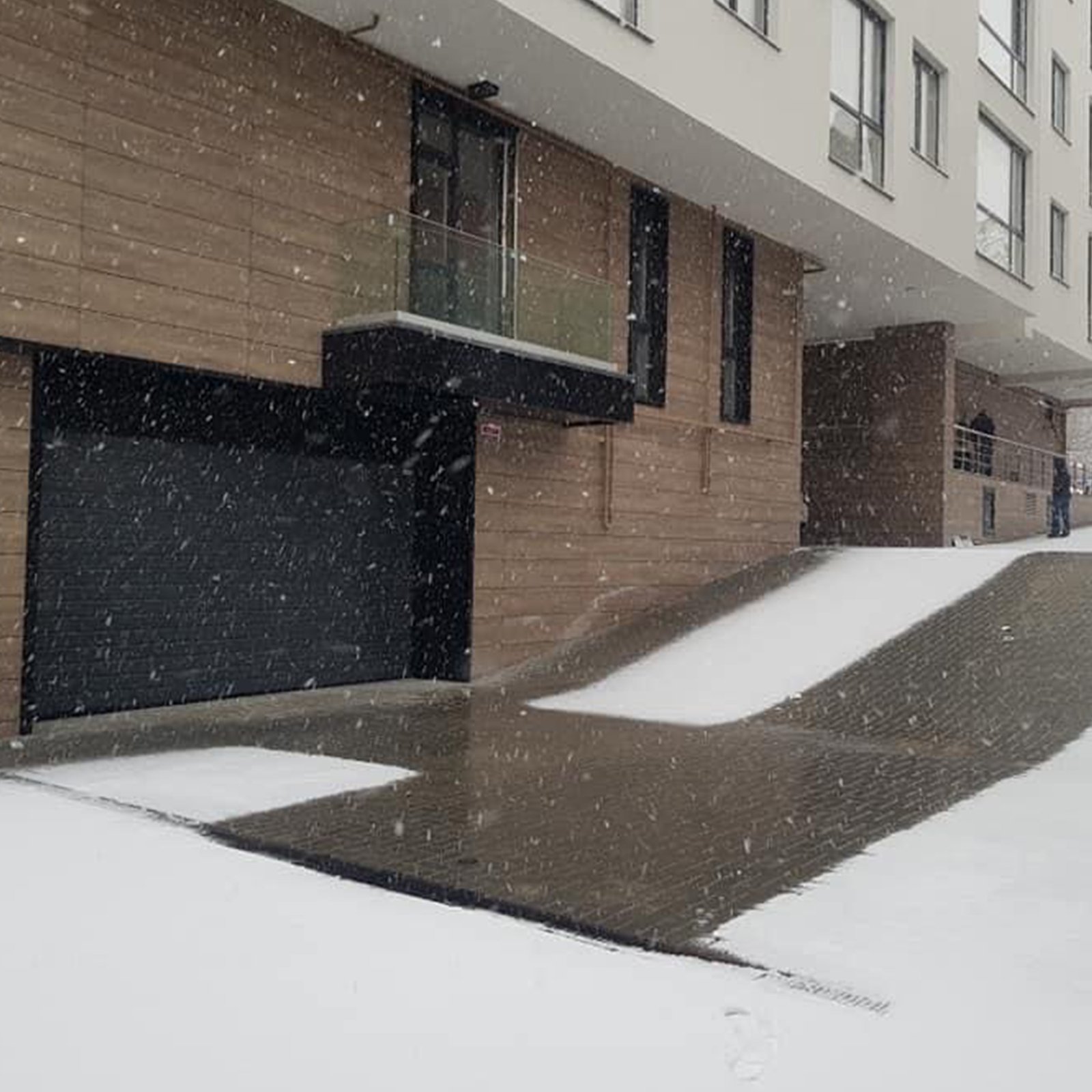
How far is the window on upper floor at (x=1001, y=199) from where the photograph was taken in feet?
67.1

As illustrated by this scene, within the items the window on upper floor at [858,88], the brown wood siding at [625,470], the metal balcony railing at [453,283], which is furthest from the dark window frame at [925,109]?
the metal balcony railing at [453,283]

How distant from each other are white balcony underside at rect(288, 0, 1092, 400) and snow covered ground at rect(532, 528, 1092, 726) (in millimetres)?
4842

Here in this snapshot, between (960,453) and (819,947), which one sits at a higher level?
(960,453)

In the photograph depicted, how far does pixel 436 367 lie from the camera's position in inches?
416

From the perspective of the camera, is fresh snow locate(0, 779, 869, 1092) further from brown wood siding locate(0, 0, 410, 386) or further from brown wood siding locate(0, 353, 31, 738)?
brown wood siding locate(0, 0, 410, 386)

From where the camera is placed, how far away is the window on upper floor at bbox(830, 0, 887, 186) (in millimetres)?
16141

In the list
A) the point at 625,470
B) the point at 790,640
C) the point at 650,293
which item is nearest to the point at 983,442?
the point at 650,293

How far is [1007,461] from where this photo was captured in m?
26.7

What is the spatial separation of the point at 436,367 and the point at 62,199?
336 cm

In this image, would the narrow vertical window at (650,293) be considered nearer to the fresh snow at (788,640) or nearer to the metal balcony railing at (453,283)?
the metal balcony railing at (453,283)

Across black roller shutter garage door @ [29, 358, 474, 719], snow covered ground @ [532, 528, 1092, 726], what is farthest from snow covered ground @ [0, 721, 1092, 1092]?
snow covered ground @ [532, 528, 1092, 726]

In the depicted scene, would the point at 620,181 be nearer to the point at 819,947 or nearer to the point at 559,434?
the point at 559,434

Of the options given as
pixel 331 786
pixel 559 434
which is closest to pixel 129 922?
pixel 331 786

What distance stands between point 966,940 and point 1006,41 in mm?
21592
